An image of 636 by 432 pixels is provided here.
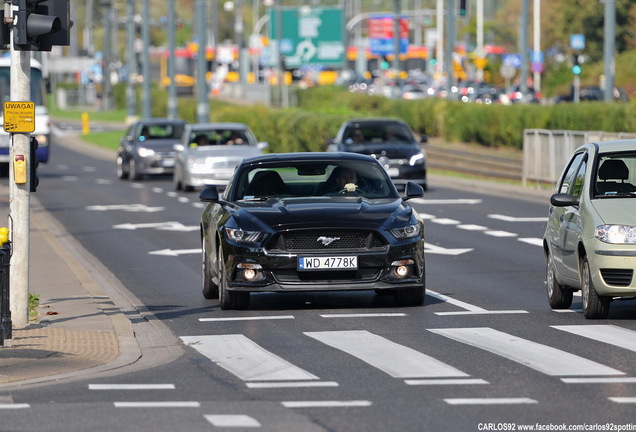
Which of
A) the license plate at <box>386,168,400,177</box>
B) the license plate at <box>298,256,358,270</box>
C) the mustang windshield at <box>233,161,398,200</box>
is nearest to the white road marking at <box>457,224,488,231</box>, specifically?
the license plate at <box>386,168,400,177</box>

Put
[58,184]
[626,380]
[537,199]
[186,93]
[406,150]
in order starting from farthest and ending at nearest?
[186,93] < [58,184] < [406,150] < [537,199] < [626,380]

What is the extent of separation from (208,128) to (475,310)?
24.0 meters

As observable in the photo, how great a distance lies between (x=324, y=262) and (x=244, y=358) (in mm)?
2911

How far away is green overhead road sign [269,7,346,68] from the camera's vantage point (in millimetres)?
84812

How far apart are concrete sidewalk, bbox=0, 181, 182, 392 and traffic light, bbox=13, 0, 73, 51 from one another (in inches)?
91.9

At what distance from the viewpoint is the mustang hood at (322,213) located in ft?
47.1

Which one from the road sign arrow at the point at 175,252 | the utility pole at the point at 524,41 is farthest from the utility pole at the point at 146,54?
the road sign arrow at the point at 175,252

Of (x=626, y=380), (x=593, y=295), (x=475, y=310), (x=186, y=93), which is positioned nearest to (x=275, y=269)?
(x=475, y=310)

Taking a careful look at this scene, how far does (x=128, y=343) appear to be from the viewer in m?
12.5

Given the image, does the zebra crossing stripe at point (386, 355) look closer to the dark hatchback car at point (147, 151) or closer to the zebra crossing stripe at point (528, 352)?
the zebra crossing stripe at point (528, 352)

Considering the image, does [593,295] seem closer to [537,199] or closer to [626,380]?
[626,380]

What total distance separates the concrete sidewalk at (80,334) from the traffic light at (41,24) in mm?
2335

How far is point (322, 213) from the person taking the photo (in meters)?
14.5

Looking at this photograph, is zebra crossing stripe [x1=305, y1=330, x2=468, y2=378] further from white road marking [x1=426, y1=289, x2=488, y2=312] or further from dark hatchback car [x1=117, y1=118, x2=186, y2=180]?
dark hatchback car [x1=117, y1=118, x2=186, y2=180]
